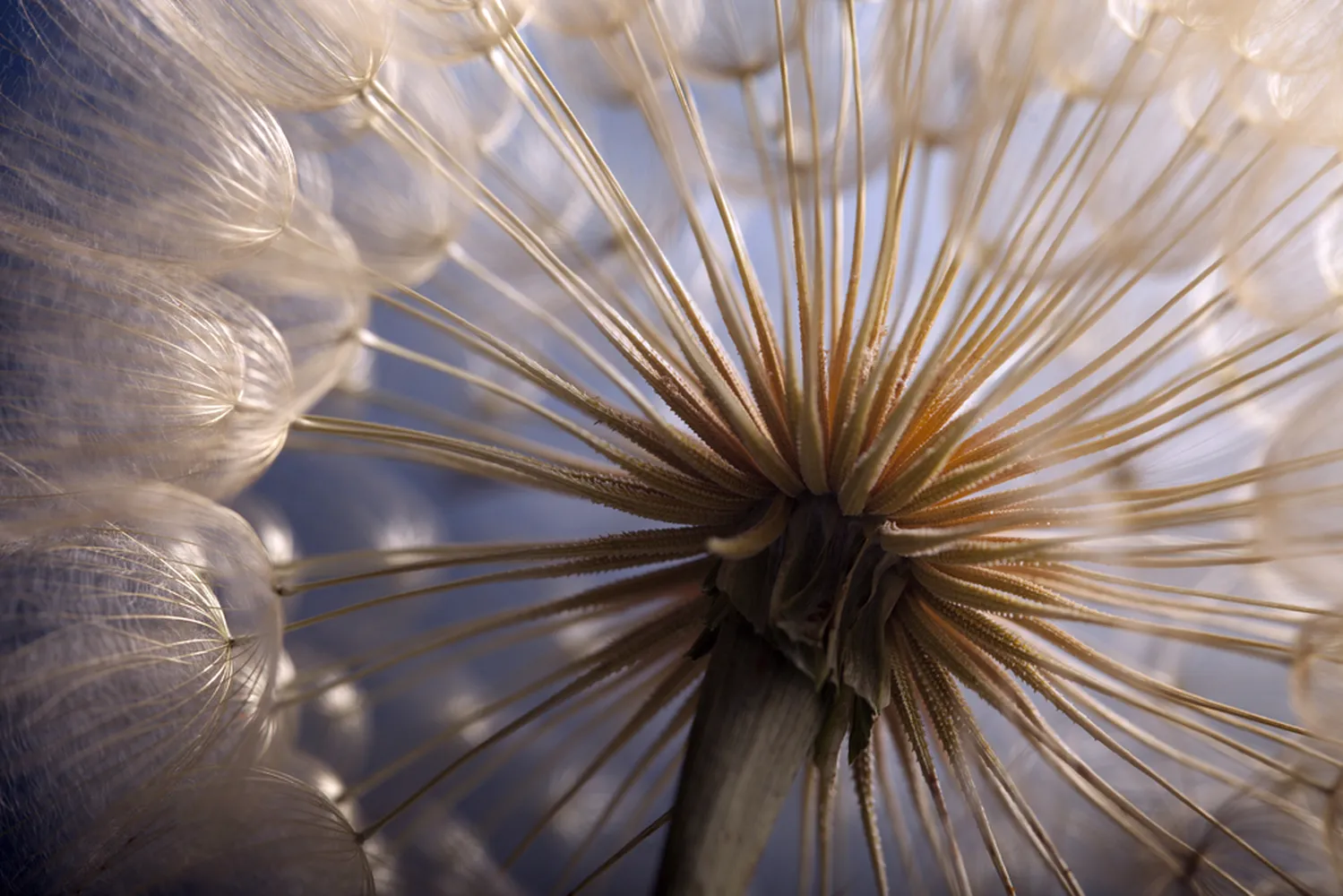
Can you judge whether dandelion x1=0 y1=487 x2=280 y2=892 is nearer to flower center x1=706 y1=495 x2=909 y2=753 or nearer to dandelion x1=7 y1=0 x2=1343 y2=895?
dandelion x1=7 y1=0 x2=1343 y2=895

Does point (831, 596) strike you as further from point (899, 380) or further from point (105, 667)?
point (105, 667)

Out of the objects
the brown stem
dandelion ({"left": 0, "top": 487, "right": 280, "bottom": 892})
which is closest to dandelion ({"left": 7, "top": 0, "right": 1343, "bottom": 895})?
the brown stem

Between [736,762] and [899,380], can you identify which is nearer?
[736,762]

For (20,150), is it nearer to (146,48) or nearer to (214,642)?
(146,48)

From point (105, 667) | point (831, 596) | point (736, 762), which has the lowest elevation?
point (105, 667)

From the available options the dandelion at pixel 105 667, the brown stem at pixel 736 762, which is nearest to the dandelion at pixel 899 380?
the brown stem at pixel 736 762

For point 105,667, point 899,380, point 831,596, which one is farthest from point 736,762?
point 105,667

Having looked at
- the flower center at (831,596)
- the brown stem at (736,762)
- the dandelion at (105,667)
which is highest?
the flower center at (831,596)

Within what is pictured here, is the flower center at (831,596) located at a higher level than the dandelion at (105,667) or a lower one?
higher

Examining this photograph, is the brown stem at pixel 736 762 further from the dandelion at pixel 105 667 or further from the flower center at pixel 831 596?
the dandelion at pixel 105 667
